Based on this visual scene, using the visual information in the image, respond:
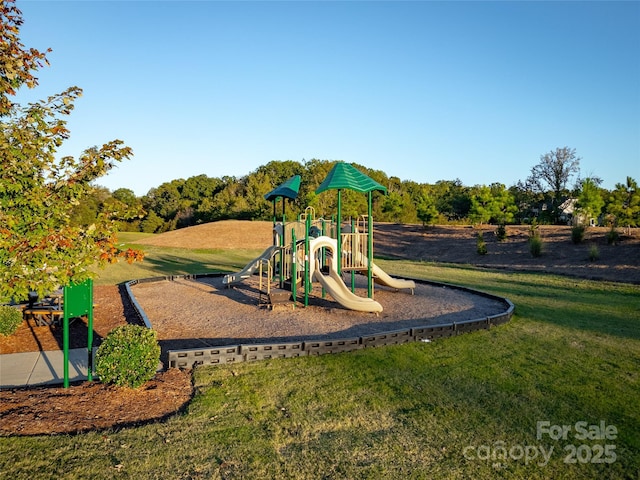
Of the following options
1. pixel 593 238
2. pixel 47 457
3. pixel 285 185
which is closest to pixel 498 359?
pixel 47 457

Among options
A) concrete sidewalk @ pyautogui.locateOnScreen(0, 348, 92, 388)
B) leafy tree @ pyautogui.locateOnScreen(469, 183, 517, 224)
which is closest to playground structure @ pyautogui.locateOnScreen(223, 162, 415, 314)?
concrete sidewalk @ pyautogui.locateOnScreen(0, 348, 92, 388)

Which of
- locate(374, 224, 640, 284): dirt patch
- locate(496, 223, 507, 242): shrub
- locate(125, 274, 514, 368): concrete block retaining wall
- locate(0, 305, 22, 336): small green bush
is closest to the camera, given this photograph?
locate(125, 274, 514, 368): concrete block retaining wall

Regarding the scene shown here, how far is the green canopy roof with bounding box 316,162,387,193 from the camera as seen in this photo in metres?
12.5

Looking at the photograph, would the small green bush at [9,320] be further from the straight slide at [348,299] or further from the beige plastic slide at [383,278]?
the beige plastic slide at [383,278]

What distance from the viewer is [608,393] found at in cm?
605

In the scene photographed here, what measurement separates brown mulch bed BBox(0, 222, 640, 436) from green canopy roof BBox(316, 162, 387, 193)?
3359 millimetres

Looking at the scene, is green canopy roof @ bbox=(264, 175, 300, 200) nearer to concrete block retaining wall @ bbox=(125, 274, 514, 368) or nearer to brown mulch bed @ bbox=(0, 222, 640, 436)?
brown mulch bed @ bbox=(0, 222, 640, 436)

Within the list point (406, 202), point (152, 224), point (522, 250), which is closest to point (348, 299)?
point (522, 250)

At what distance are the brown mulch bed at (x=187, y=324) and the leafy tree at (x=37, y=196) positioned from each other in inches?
59.8

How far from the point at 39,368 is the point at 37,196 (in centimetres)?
374

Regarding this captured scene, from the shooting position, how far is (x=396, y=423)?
5043 millimetres

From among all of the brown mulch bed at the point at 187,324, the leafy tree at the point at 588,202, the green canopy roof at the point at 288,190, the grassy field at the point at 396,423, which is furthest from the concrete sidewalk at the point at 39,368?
the leafy tree at the point at 588,202

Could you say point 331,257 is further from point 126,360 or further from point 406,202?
point 406,202

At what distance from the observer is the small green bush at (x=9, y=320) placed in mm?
8688
